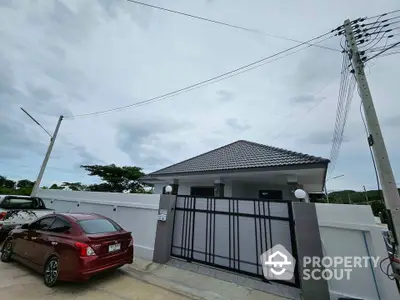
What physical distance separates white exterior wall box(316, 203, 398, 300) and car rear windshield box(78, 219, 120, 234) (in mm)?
4853

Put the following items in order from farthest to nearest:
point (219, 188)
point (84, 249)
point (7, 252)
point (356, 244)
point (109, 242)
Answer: point (219, 188)
point (7, 252)
point (109, 242)
point (84, 249)
point (356, 244)

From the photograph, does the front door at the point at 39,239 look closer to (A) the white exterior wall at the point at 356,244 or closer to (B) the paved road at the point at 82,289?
(B) the paved road at the point at 82,289

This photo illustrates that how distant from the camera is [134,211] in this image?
609 centimetres

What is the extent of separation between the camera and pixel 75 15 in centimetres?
531

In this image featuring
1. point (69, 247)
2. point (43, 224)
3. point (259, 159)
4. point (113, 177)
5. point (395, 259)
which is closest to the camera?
point (395, 259)

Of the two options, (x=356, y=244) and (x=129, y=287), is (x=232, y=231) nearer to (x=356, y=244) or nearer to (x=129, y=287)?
(x=356, y=244)

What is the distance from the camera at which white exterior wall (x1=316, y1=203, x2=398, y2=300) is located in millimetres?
3025

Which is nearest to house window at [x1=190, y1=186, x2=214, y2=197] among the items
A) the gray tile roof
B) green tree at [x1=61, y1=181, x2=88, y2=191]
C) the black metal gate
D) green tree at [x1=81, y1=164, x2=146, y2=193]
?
the gray tile roof

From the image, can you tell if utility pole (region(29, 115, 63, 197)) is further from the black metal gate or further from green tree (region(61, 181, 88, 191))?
green tree (region(61, 181, 88, 191))

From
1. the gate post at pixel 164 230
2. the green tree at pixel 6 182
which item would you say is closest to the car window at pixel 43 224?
the gate post at pixel 164 230

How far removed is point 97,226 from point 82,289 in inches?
47.0

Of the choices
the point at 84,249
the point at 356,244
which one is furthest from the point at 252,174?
the point at 84,249

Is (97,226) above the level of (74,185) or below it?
below

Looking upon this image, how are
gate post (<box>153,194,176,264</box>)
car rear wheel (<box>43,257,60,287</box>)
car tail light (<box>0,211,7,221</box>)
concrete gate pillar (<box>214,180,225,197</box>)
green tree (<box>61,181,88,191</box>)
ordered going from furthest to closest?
green tree (<box>61,181,88,191</box>) → concrete gate pillar (<box>214,180,225,197</box>) → car tail light (<box>0,211,7,221</box>) → gate post (<box>153,194,176,264</box>) → car rear wheel (<box>43,257,60,287</box>)
